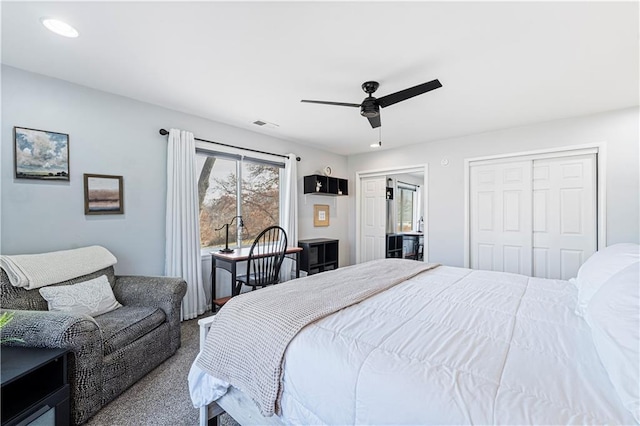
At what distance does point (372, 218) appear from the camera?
5305mm

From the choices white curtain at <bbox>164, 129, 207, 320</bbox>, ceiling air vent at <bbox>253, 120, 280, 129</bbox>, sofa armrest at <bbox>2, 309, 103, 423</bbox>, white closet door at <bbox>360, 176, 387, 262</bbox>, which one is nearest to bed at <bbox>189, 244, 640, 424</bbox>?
sofa armrest at <bbox>2, 309, 103, 423</bbox>

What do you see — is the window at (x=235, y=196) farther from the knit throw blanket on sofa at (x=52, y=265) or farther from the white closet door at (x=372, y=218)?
the white closet door at (x=372, y=218)

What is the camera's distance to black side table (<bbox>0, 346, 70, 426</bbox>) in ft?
4.33

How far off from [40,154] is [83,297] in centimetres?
129

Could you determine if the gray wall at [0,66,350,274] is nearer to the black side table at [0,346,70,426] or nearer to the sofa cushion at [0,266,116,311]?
the sofa cushion at [0,266,116,311]

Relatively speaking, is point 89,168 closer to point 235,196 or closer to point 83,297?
point 83,297

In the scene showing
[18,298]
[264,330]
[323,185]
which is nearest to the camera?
[264,330]

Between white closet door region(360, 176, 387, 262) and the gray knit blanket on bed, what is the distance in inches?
133

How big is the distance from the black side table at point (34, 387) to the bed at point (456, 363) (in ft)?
2.45

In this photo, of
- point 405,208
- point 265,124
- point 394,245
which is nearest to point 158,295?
point 265,124

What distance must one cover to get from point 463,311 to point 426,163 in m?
3.39

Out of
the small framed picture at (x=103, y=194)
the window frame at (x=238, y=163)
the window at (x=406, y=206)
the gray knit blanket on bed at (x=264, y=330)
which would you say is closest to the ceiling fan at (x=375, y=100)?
the gray knit blanket on bed at (x=264, y=330)

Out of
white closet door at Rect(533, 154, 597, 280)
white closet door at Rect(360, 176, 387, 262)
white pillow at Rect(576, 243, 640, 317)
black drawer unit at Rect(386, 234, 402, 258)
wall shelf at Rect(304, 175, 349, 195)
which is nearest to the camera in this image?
white pillow at Rect(576, 243, 640, 317)

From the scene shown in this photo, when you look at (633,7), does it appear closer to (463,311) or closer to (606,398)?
(463,311)
